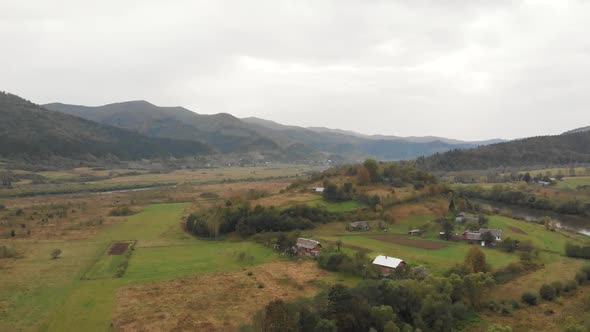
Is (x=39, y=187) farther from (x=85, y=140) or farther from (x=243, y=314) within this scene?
(x=243, y=314)

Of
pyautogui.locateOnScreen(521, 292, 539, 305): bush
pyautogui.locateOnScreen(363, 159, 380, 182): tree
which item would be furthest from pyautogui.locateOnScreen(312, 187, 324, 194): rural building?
pyautogui.locateOnScreen(521, 292, 539, 305): bush

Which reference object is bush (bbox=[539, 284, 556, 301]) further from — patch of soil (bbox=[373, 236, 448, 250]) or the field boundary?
the field boundary

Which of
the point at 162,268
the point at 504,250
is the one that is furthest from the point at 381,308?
the point at 504,250

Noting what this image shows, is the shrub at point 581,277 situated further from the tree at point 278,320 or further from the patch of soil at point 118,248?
the patch of soil at point 118,248

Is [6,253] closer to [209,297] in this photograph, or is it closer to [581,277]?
[209,297]

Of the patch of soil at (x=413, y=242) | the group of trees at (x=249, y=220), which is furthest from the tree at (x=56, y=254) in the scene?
the patch of soil at (x=413, y=242)

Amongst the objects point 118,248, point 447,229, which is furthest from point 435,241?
point 118,248
